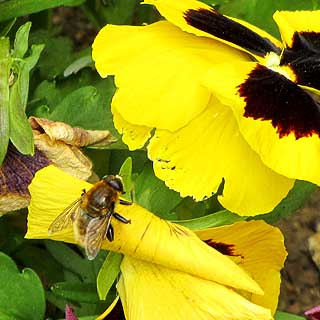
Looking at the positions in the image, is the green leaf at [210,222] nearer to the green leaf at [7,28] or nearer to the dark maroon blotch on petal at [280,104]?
the dark maroon blotch on petal at [280,104]

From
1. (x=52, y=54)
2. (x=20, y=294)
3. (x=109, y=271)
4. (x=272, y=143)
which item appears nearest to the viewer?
(x=272, y=143)

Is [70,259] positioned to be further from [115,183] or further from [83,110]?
[115,183]

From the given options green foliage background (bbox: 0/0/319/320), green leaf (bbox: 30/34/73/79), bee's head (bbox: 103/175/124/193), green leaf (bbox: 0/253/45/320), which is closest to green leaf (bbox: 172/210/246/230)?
green foliage background (bbox: 0/0/319/320)

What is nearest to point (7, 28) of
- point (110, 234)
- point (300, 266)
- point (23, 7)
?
point (23, 7)

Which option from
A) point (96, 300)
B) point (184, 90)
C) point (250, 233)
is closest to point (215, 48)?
point (184, 90)

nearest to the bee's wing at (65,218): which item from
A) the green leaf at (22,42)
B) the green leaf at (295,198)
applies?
the green leaf at (22,42)

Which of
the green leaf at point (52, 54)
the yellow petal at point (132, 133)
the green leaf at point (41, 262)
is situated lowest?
the green leaf at point (41, 262)
